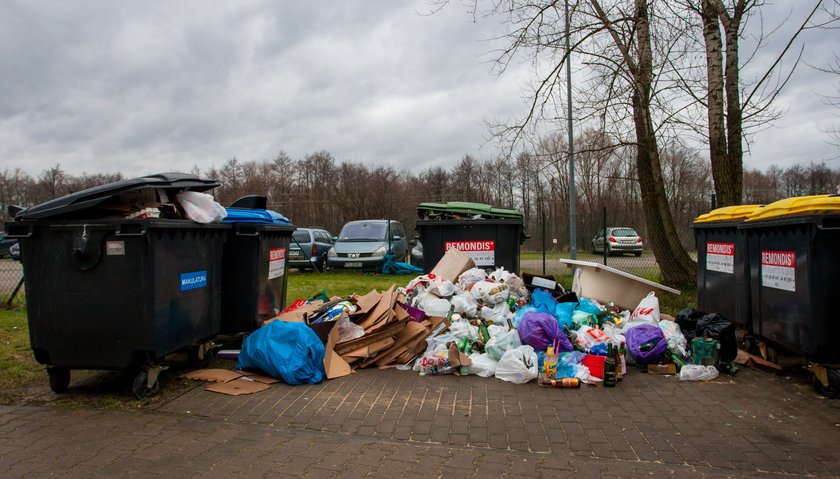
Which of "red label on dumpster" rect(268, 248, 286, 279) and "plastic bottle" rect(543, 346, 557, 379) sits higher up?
"red label on dumpster" rect(268, 248, 286, 279)

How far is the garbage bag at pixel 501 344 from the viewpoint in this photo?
5141 millimetres

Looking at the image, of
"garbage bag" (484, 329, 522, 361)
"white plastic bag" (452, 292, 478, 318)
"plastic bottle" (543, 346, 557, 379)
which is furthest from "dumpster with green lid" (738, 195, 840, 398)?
"white plastic bag" (452, 292, 478, 318)

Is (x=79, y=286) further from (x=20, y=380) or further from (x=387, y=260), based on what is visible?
(x=387, y=260)

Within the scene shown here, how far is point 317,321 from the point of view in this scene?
214 inches

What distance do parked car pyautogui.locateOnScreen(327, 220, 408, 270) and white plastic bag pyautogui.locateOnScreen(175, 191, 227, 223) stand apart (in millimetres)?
9230

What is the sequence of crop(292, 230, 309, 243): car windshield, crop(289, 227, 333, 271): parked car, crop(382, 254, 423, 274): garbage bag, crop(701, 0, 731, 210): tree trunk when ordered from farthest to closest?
1. crop(292, 230, 309, 243): car windshield
2. crop(289, 227, 333, 271): parked car
3. crop(382, 254, 423, 274): garbage bag
4. crop(701, 0, 731, 210): tree trunk

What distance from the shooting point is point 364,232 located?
15.3 meters

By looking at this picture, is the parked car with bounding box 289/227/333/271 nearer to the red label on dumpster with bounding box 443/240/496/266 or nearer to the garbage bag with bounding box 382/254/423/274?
the garbage bag with bounding box 382/254/423/274

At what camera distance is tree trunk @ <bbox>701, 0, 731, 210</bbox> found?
8.40 metres

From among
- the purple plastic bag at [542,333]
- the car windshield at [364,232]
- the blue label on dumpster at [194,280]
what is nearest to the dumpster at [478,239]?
the purple plastic bag at [542,333]

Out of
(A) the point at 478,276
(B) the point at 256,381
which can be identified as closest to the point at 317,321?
(B) the point at 256,381

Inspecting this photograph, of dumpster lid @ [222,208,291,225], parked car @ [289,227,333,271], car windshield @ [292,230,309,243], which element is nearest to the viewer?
dumpster lid @ [222,208,291,225]

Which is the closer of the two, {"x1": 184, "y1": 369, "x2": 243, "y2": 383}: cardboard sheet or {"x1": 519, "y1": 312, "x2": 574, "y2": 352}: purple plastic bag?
{"x1": 184, "y1": 369, "x2": 243, "y2": 383}: cardboard sheet

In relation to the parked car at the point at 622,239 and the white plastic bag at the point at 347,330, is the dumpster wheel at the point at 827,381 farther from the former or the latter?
the parked car at the point at 622,239
